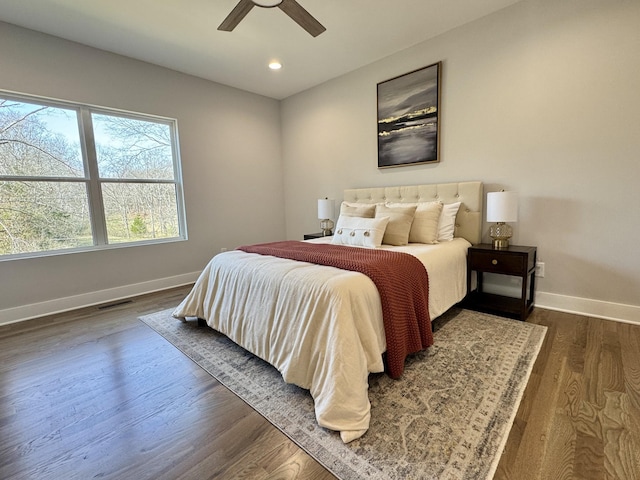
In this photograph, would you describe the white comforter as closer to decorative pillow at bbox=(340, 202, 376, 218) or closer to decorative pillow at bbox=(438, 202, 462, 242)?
decorative pillow at bbox=(438, 202, 462, 242)

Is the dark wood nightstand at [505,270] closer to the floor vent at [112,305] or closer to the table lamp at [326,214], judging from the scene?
the table lamp at [326,214]

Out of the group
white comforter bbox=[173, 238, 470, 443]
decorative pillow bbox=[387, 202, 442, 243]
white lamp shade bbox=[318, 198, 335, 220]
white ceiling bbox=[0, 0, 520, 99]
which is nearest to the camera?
white comforter bbox=[173, 238, 470, 443]

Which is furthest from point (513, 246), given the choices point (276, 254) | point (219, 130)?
point (219, 130)

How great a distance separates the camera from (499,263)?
99.9 inches

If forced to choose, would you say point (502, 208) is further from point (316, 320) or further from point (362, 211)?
point (316, 320)

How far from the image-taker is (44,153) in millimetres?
2961

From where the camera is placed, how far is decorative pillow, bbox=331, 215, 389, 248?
8.68ft

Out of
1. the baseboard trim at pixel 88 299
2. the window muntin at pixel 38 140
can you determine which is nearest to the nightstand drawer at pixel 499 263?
the baseboard trim at pixel 88 299

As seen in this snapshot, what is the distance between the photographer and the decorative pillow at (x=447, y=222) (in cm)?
289

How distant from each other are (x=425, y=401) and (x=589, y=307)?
2083 mm

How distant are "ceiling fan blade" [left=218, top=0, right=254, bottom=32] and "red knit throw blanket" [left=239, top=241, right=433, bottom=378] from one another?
71.5 inches

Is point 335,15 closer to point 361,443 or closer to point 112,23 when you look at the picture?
point 112,23

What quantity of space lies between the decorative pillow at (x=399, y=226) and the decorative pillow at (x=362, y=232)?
78mm

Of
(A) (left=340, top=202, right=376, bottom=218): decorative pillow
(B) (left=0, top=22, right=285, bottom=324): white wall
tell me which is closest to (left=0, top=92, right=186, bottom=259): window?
(B) (left=0, top=22, right=285, bottom=324): white wall
